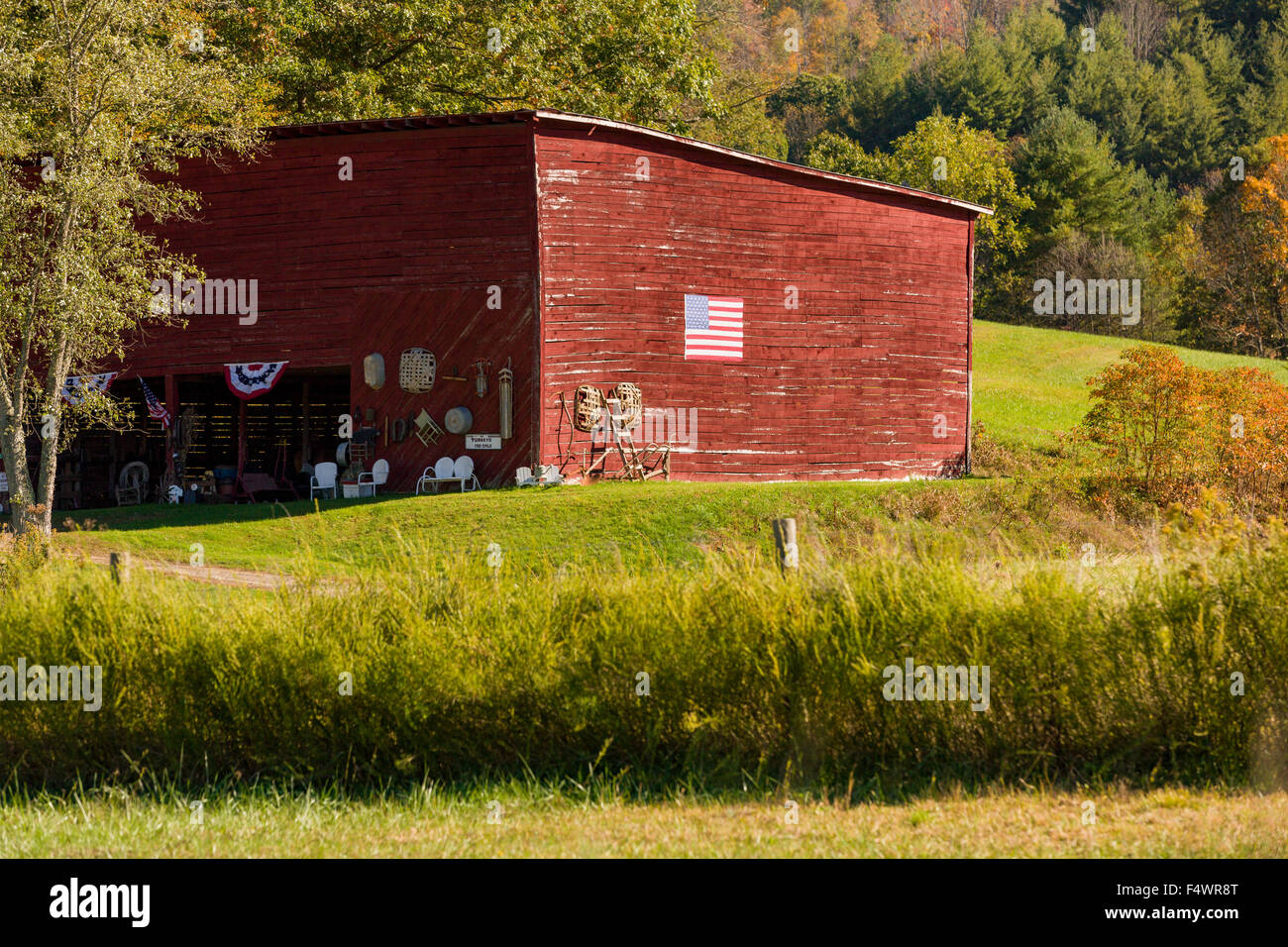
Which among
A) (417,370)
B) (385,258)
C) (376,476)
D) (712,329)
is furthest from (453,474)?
(712,329)

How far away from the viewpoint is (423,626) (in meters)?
9.53

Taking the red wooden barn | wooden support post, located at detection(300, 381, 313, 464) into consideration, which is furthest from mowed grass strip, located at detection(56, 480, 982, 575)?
wooden support post, located at detection(300, 381, 313, 464)

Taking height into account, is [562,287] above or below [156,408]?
above

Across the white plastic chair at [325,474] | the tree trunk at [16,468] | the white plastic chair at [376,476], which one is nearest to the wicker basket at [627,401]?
the white plastic chair at [376,476]

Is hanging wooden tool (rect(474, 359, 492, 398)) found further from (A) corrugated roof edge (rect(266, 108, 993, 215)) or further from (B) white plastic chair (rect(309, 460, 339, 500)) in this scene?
(A) corrugated roof edge (rect(266, 108, 993, 215))

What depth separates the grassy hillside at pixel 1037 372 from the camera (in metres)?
39.2

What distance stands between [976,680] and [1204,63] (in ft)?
302

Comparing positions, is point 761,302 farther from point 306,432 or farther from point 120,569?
point 120,569

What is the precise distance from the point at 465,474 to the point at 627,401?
11.4ft

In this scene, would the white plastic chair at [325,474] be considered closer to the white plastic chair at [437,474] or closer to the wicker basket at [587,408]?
the white plastic chair at [437,474]

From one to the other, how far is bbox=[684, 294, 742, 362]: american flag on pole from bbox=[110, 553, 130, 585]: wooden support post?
1610 centimetres

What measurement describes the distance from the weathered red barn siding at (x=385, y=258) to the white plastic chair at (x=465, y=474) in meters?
0.20

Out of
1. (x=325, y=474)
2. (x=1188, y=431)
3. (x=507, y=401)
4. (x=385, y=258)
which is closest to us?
(x=1188, y=431)

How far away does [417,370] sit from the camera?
2461 centimetres
